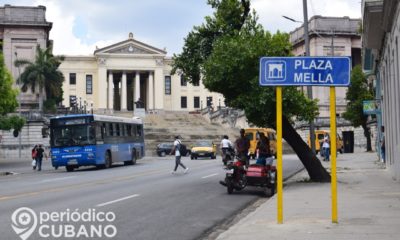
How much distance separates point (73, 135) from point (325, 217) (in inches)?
844

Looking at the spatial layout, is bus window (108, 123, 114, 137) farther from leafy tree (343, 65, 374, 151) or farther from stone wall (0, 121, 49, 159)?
stone wall (0, 121, 49, 159)

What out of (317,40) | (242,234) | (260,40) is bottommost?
(242,234)

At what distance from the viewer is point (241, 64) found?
59.8 feet

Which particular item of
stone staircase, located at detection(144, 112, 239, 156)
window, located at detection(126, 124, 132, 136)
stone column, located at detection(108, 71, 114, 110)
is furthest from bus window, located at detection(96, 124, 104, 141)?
stone column, located at detection(108, 71, 114, 110)

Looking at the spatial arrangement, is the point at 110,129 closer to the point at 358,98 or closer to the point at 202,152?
the point at 202,152

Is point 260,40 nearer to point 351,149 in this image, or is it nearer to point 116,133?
point 116,133

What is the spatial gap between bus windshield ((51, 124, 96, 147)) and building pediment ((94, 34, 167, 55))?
78583 millimetres

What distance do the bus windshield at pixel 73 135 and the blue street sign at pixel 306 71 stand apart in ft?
68.9

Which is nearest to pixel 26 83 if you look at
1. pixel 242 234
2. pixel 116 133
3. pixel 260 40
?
pixel 116 133

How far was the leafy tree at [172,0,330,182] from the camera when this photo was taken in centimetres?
1833

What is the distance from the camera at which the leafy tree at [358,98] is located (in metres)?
54.4

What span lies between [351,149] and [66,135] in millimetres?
38590

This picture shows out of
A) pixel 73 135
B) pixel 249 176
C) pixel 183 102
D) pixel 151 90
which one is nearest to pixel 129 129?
pixel 73 135

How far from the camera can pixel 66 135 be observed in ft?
102
